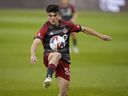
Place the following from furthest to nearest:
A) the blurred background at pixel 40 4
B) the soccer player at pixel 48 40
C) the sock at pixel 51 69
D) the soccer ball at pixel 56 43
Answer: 1. the blurred background at pixel 40 4
2. the soccer ball at pixel 56 43
3. the soccer player at pixel 48 40
4. the sock at pixel 51 69

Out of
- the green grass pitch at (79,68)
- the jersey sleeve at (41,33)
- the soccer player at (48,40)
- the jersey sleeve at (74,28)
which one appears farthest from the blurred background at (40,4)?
the jersey sleeve at (41,33)

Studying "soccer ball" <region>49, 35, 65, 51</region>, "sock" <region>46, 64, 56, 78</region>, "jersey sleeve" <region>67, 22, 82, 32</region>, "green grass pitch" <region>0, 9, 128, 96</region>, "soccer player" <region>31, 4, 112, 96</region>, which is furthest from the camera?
"green grass pitch" <region>0, 9, 128, 96</region>

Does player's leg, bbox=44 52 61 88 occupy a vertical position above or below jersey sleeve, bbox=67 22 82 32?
below

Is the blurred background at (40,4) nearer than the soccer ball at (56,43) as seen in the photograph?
No

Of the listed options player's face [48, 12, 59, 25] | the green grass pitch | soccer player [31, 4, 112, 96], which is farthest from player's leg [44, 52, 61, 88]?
the green grass pitch

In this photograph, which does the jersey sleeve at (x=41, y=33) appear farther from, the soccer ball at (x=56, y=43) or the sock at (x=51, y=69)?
the sock at (x=51, y=69)

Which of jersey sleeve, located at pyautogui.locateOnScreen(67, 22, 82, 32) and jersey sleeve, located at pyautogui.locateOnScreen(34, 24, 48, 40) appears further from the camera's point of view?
jersey sleeve, located at pyautogui.locateOnScreen(67, 22, 82, 32)

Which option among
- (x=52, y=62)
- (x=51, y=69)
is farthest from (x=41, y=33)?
(x=51, y=69)

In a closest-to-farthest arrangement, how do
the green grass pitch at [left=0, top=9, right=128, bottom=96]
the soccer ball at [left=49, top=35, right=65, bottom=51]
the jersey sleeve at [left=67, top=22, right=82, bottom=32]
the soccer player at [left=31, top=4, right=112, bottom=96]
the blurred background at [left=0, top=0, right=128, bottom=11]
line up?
the soccer player at [left=31, top=4, right=112, bottom=96], the soccer ball at [left=49, top=35, right=65, bottom=51], the jersey sleeve at [left=67, top=22, right=82, bottom=32], the green grass pitch at [left=0, top=9, right=128, bottom=96], the blurred background at [left=0, top=0, right=128, bottom=11]

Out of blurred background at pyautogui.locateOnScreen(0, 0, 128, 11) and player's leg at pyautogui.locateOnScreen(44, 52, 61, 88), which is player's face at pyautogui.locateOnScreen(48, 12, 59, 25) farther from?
blurred background at pyautogui.locateOnScreen(0, 0, 128, 11)

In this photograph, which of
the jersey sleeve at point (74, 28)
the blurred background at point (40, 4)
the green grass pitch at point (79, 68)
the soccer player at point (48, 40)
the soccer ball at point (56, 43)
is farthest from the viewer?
the blurred background at point (40, 4)

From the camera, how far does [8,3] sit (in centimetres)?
5309

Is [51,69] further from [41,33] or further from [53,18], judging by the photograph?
[53,18]

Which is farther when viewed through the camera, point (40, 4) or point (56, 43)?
point (40, 4)
